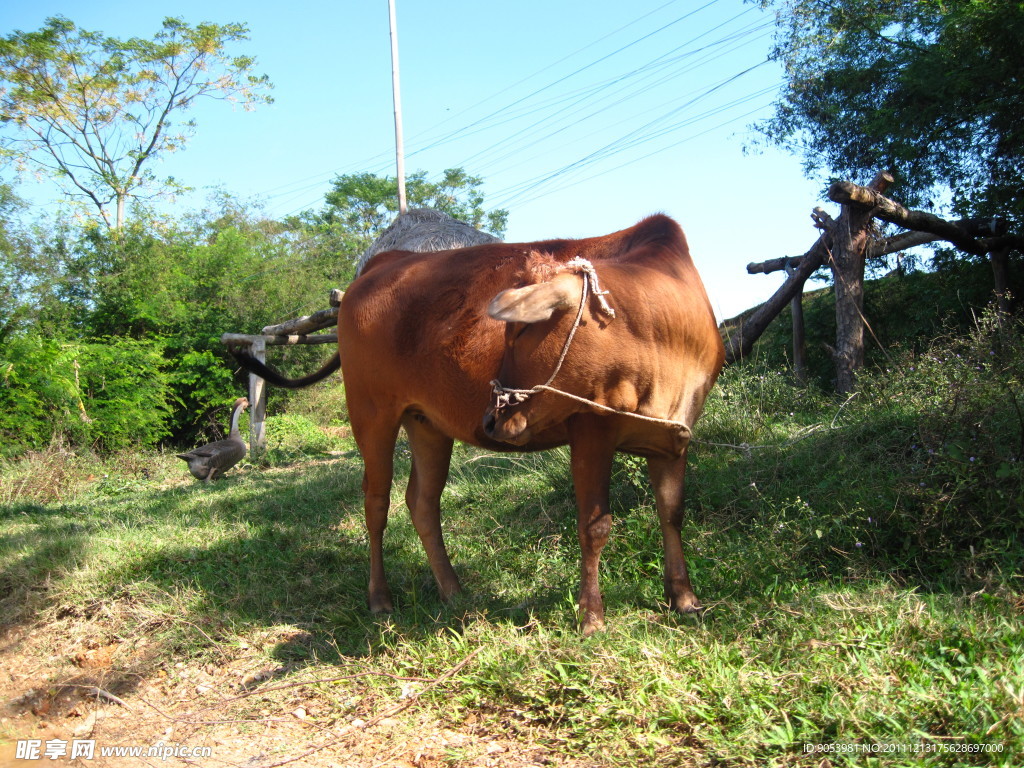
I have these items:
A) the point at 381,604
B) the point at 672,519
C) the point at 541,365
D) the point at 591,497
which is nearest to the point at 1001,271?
the point at 672,519

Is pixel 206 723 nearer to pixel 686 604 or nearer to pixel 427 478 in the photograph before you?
pixel 427 478

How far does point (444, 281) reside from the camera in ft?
14.5

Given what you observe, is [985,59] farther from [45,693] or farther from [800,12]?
[45,693]

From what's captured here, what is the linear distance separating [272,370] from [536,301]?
333 centimetres

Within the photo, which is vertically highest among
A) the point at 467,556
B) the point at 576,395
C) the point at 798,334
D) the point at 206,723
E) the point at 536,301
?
the point at 536,301

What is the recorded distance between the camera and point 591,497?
142 inches

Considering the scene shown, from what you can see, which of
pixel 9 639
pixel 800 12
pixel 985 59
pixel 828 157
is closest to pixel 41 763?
pixel 9 639

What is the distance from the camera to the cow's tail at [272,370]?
556 cm

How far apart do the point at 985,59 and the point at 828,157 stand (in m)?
3.88

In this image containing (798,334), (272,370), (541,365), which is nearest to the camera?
(541,365)

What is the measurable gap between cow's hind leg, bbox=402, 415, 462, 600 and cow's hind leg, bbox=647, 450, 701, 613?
1398 mm

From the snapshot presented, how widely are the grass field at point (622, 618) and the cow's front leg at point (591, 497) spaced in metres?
0.15

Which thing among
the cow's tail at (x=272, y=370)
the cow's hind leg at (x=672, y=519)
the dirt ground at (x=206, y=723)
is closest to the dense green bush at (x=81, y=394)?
the cow's tail at (x=272, y=370)

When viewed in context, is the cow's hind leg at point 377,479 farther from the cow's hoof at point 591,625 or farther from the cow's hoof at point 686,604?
the cow's hoof at point 686,604
